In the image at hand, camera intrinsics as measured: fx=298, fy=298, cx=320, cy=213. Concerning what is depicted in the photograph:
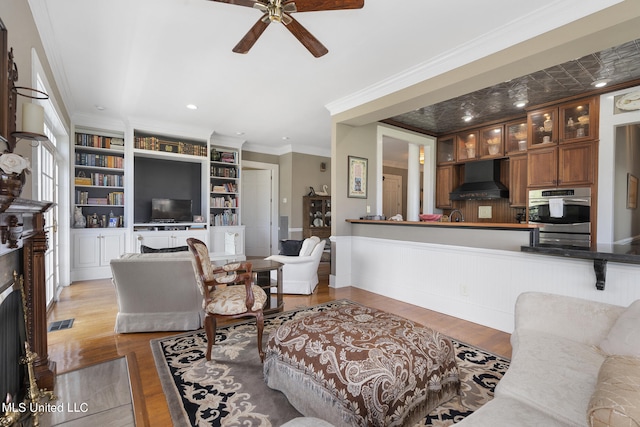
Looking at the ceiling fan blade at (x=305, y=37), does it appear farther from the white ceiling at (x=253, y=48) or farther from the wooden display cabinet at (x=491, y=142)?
the wooden display cabinet at (x=491, y=142)

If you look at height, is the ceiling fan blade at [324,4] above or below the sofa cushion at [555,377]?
above

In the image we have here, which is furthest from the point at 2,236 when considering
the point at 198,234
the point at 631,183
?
the point at 631,183

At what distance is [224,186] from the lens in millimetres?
6570

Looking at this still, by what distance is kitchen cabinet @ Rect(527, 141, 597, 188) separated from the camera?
3885mm

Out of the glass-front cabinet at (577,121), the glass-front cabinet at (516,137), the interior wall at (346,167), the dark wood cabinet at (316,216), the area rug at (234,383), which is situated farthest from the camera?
the dark wood cabinet at (316,216)

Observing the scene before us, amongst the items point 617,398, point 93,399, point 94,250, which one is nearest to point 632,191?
point 617,398

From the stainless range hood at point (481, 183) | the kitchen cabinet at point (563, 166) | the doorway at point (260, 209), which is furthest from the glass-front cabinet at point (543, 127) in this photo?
the doorway at point (260, 209)

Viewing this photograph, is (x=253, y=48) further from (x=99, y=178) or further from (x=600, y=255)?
(x=99, y=178)

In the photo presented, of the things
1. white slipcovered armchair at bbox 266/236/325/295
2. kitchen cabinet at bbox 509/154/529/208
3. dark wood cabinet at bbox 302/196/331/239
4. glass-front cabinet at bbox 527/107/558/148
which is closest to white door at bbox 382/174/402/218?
dark wood cabinet at bbox 302/196/331/239

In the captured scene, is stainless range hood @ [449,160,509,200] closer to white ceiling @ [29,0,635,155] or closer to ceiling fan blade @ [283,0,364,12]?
white ceiling @ [29,0,635,155]

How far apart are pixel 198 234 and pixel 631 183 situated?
23.4 feet

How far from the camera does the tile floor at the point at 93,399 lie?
1.58 meters

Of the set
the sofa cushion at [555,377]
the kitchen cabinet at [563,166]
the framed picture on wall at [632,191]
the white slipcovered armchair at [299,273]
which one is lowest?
the white slipcovered armchair at [299,273]

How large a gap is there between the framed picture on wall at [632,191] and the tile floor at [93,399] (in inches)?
243
